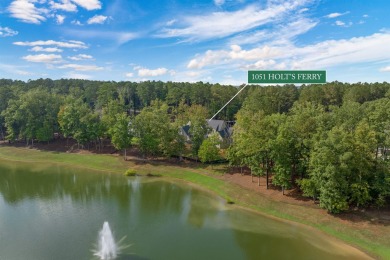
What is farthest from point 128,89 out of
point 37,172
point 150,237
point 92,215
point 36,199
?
point 150,237

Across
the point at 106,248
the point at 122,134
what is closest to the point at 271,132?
the point at 106,248

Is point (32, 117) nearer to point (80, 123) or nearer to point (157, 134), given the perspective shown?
point (80, 123)

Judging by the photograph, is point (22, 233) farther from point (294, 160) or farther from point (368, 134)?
point (368, 134)

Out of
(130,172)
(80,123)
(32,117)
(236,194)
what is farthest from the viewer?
(32,117)

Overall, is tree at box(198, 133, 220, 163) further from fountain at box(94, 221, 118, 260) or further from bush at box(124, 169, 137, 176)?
fountain at box(94, 221, 118, 260)

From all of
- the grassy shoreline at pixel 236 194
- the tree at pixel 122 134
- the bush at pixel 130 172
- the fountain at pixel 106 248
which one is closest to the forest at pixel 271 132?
the tree at pixel 122 134

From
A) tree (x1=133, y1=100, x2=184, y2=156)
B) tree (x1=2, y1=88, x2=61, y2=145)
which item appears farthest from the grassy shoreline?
tree (x1=2, y1=88, x2=61, y2=145)
